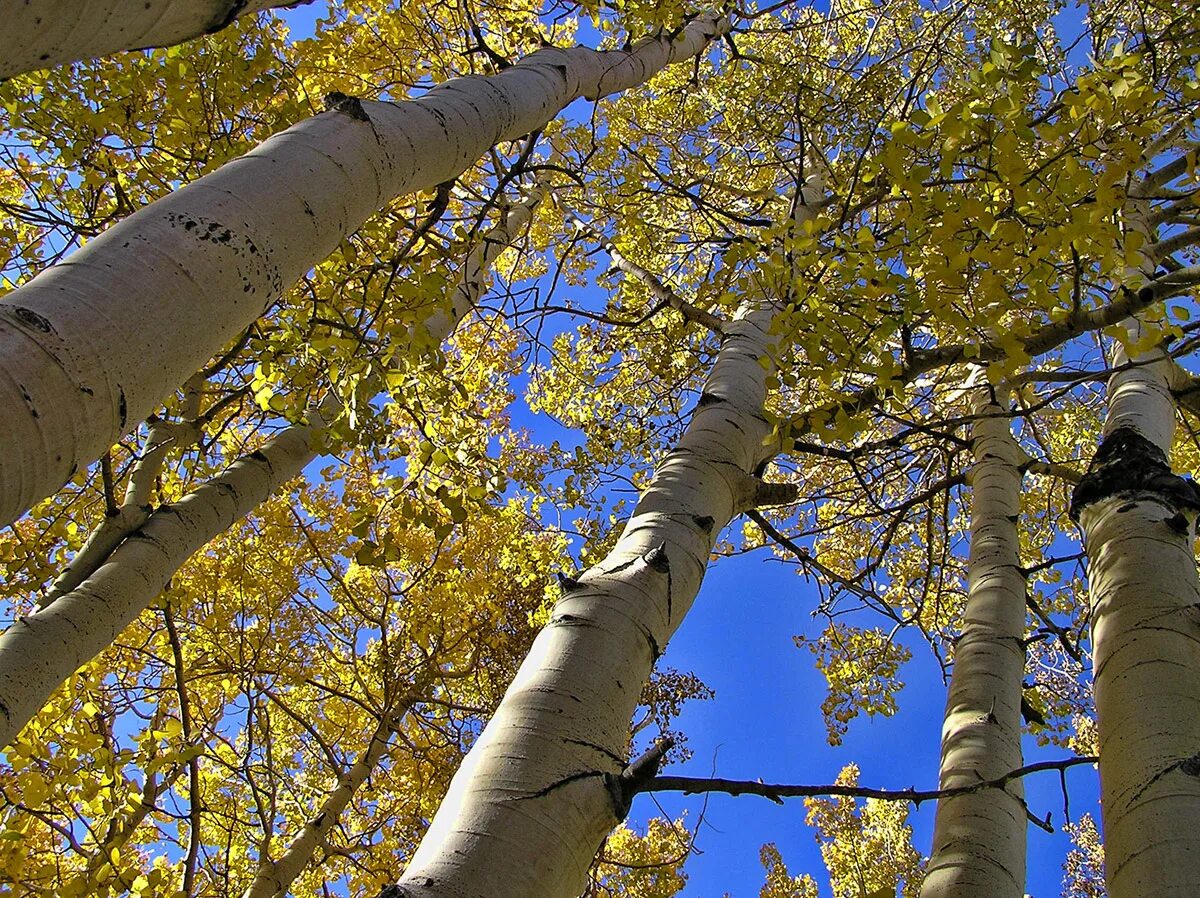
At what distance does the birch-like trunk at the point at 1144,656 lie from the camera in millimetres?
1597

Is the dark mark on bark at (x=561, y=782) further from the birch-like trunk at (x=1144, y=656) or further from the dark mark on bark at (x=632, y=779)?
the birch-like trunk at (x=1144, y=656)

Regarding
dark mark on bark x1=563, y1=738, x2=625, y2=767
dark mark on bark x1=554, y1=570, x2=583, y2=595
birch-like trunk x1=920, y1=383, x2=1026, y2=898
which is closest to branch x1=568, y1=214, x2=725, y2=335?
birch-like trunk x1=920, y1=383, x2=1026, y2=898

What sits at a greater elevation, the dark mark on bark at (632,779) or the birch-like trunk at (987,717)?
the birch-like trunk at (987,717)

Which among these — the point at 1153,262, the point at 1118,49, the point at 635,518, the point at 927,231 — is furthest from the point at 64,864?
the point at 1153,262

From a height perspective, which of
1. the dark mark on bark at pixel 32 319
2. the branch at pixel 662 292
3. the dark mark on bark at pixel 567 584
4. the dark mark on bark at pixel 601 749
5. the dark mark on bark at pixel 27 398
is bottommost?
the dark mark on bark at pixel 27 398

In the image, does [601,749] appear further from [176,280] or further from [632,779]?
[176,280]

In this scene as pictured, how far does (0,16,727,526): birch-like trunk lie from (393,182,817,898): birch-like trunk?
0.83m

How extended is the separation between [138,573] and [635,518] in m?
1.97

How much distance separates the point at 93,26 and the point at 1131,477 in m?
3.21

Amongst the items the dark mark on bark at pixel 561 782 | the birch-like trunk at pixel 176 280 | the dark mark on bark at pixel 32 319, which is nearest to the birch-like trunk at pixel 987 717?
the dark mark on bark at pixel 561 782

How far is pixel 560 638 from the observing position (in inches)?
64.4

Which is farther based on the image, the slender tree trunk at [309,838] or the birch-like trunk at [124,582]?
the slender tree trunk at [309,838]

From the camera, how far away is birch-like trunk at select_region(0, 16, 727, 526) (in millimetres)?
991

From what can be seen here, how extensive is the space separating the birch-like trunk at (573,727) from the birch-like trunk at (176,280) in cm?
83
